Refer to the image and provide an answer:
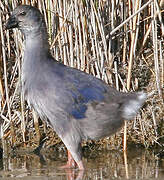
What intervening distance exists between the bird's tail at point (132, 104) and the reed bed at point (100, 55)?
968 mm

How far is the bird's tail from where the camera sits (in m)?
5.18

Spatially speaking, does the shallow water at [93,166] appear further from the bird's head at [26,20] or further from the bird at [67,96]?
the bird's head at [26,20]

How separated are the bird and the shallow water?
0.25m

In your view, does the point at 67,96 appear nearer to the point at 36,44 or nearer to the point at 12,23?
the point at 36,44

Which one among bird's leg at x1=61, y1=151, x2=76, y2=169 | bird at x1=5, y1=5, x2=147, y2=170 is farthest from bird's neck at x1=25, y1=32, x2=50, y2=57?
bird's leg at x1=61, y1=151, x2=76, y2=169

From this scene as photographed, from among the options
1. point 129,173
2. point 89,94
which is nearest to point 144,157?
point 129,173

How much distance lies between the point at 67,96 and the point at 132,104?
0.60m

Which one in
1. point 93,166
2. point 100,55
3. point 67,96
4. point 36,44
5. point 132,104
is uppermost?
point 36,44

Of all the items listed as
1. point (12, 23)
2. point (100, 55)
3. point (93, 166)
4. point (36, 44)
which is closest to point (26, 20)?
point (12, 23)

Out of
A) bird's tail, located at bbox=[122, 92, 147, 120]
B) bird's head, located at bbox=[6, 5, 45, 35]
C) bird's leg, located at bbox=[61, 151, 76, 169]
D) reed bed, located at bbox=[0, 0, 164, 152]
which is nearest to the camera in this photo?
bird's tail, located at bbox=[122, 92, 147, 120]

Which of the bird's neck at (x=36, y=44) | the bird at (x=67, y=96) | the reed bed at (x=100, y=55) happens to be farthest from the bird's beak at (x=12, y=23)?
the reed bed at (x=100, y=55)

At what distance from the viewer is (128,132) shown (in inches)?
251

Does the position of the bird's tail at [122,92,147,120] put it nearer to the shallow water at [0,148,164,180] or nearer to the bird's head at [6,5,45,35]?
the shallow water at [0,148,164,180]

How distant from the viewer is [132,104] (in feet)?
17.0
